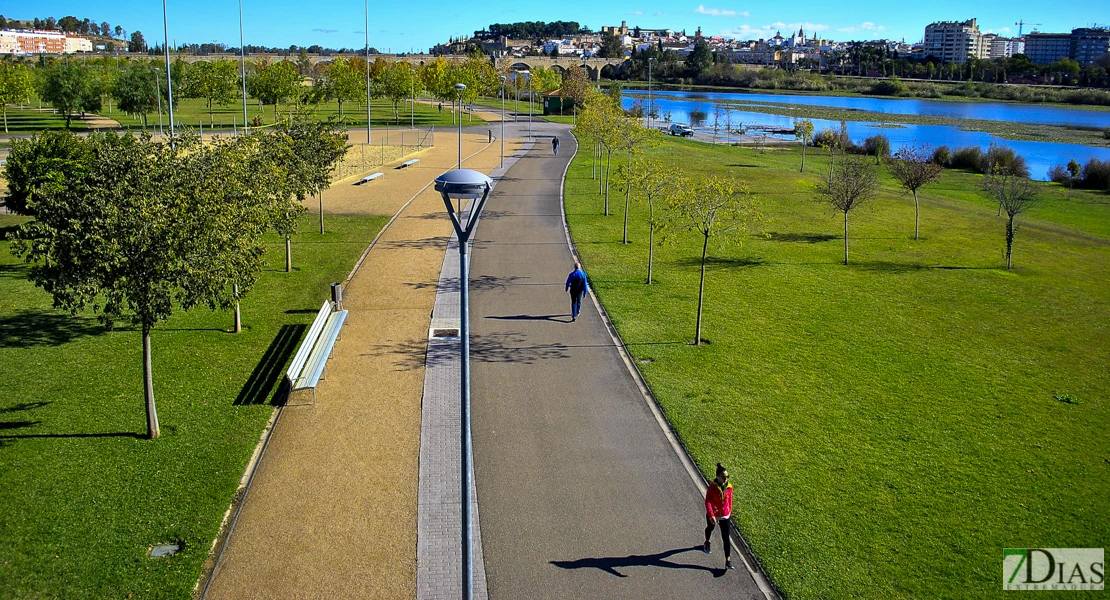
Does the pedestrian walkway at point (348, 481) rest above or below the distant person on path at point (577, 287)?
below

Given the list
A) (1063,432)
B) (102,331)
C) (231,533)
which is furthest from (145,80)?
(1063,432)

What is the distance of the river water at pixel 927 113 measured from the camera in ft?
211

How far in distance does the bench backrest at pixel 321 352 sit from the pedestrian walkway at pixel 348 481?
0.45 m

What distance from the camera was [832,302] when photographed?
1994 cm

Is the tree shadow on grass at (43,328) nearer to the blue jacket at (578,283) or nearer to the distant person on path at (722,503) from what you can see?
the blue jacket at (578,283)

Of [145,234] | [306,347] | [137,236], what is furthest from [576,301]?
[137,236]

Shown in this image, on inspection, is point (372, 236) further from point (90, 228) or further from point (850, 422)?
point (850, 422)

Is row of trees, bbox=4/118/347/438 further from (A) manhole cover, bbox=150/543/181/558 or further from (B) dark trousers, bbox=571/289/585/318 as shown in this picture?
(B) dark trousers, bbox=571/289/585/318

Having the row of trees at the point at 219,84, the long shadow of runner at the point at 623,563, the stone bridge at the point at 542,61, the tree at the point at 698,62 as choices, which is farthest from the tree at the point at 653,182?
the tree at the point at 698,62

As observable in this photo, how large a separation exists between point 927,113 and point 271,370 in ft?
357

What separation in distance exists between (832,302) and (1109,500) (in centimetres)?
944

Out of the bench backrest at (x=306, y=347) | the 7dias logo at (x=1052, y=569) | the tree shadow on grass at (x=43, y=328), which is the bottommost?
the 7dias logo at (x=1052, y=569)

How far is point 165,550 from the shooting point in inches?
366

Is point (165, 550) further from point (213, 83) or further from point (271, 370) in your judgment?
point (213, 83)
